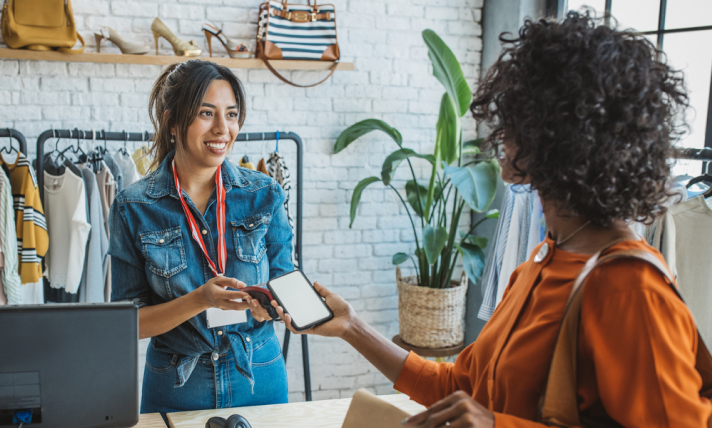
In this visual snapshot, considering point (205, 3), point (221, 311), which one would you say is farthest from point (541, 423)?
point (205, 3)

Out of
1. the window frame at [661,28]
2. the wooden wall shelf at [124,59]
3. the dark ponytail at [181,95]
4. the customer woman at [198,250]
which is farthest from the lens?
the wooden wall shelf at [124,59]

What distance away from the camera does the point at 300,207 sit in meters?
2.97

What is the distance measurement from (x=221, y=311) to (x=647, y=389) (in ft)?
3.52

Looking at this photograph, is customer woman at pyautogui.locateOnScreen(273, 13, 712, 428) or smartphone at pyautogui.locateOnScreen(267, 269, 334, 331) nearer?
customer woman at pyautogui.locateOnScreen(273, 13, 712, 428)

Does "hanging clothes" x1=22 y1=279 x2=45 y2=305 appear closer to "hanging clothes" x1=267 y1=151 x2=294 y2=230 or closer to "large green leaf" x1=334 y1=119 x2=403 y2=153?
"hanging clothes" x1=267 y1=151 x2=294 y2=230

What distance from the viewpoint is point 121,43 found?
109 inches

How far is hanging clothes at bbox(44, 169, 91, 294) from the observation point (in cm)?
257

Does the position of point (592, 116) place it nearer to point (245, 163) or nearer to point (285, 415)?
point (285, 415)

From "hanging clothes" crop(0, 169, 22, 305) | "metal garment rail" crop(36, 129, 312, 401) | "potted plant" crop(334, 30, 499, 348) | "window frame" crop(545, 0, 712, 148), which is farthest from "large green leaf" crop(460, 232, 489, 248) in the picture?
"hanging clothes" crop(0, 169, 22, 305)

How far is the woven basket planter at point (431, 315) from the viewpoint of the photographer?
2.98 m

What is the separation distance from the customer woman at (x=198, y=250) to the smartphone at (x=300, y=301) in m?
0.12

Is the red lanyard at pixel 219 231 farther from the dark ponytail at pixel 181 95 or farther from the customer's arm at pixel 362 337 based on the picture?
the customer's arm at pixel 362 337

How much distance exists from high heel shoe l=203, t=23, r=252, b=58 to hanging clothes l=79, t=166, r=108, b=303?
90 cm

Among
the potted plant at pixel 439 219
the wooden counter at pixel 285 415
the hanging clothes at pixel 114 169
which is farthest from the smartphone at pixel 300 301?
the hanging clothes at pixel 114 169
